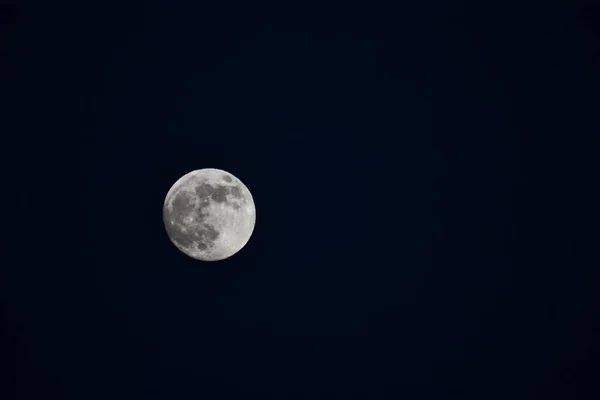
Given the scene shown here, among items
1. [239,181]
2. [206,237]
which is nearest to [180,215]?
[206,237]

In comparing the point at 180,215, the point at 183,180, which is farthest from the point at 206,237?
the point at 183,180

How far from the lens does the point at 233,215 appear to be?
5.64m

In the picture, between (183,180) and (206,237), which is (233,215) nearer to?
(206,237)

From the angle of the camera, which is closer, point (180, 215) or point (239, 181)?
point (180, 215)

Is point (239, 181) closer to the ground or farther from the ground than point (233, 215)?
farther from the ground

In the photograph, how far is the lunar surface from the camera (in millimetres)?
5531

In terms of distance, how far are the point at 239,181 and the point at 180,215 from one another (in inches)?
35.7

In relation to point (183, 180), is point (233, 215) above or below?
below

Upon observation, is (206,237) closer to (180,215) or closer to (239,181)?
(180,215)

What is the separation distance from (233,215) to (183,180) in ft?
2.73

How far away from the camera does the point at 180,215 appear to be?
18.3 feet

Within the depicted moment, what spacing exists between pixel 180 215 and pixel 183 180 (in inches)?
19.8

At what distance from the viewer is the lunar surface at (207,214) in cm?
553

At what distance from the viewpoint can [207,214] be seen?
217 inches
